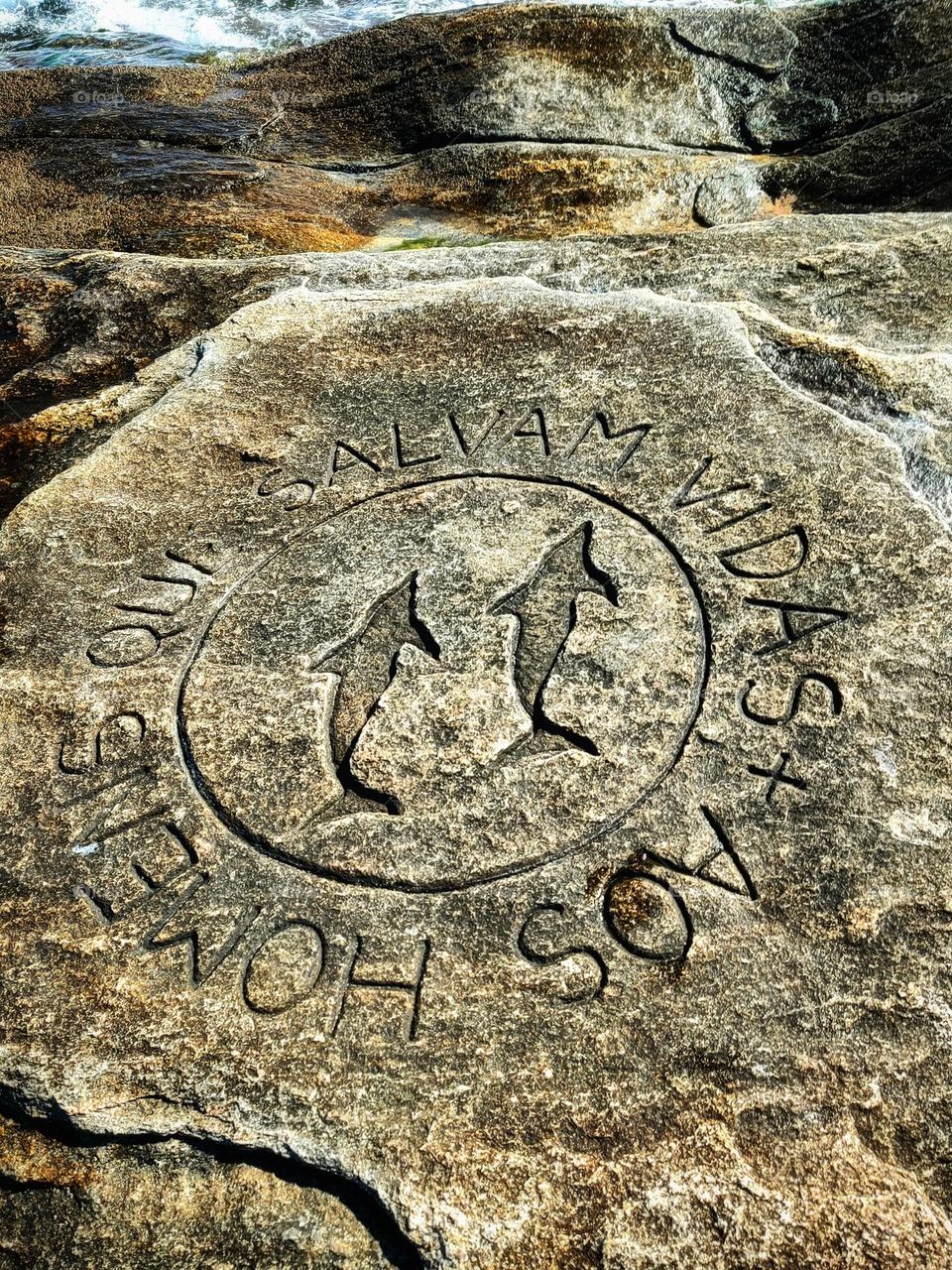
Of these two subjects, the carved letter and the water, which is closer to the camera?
the carved letter

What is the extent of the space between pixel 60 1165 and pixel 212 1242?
0.25 m

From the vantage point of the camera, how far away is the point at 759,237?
2.88 metres

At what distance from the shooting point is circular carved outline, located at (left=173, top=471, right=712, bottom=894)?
1.56m

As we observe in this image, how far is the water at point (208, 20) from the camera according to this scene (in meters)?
7.31

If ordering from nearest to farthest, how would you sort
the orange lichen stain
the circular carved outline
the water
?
the orange lichen stain
the circular carved outline
the water

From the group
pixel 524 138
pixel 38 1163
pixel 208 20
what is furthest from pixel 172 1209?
pixel 208 20

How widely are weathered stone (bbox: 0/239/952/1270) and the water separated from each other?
17.9ft

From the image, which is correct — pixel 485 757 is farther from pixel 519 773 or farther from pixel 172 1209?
pixel 172 1209

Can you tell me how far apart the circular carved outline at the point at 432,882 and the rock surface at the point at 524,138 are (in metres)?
1.93

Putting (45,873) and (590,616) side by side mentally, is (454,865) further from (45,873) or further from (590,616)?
(45,873)

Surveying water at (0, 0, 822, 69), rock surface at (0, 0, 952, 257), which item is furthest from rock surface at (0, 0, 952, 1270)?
water at (0, 0, 822, 69)

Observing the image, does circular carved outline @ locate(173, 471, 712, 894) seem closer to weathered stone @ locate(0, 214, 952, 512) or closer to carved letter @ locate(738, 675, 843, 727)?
carved letter @ locate(738, 675, 843, 727)

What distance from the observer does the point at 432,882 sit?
5.14 feet

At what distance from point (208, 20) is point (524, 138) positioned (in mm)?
5393
